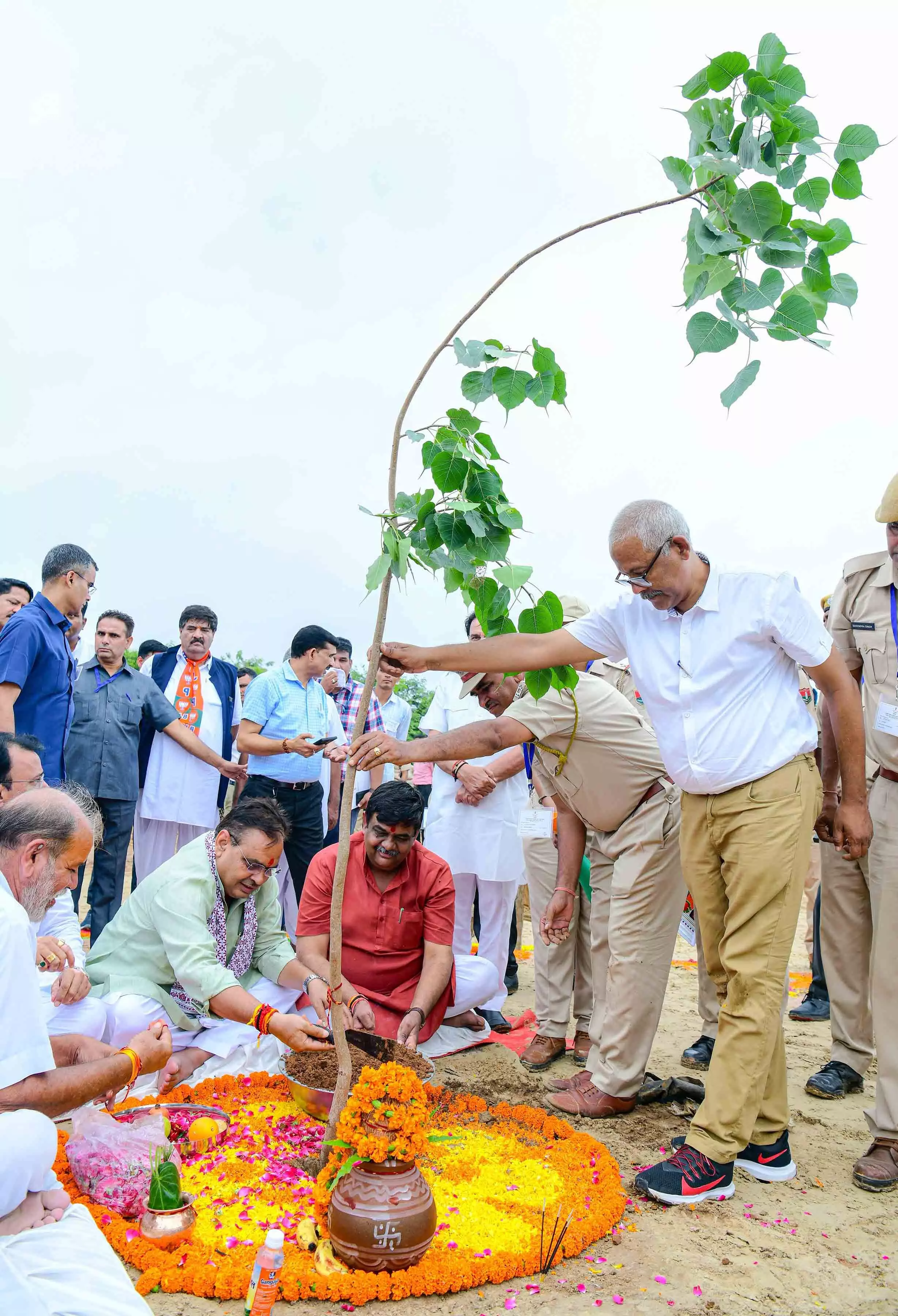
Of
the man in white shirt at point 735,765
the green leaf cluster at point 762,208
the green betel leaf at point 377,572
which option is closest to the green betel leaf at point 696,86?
the green leaf cluster at point 762,208

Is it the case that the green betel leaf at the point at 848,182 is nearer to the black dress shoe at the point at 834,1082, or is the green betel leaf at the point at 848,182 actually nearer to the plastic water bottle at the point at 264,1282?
Result: the plastic water bottle at the point at 264,1282

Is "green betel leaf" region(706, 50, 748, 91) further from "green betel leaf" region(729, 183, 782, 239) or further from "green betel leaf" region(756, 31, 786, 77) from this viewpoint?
"green betel leaf" region(729, 183, 782, 239)

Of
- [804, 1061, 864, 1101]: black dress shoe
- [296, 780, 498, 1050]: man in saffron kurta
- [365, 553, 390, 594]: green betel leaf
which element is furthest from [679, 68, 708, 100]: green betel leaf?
[804, 1061, 864, 1101]: black dress shoe

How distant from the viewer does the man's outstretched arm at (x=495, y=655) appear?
11.4ft

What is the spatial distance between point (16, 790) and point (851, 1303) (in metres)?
3.32

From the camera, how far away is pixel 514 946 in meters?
7.86

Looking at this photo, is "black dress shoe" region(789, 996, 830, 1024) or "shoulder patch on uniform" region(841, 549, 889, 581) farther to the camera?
"black dress shoe" region(789, 996, 830, 1024)

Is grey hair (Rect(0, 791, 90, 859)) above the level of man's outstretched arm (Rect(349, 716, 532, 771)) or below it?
below

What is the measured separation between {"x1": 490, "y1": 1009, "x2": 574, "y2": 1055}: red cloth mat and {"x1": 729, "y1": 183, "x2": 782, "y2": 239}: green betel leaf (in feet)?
13.2

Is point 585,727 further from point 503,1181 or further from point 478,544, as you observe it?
point 503,1181

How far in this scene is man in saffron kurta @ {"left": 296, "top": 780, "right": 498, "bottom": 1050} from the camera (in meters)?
4.49

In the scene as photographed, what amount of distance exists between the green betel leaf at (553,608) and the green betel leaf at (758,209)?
1267 millimetres

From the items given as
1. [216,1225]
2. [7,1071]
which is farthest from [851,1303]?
[7,1071]

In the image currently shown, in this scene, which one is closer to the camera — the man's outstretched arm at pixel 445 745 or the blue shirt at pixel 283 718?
the man's outstretched arm at pixel 445 745
